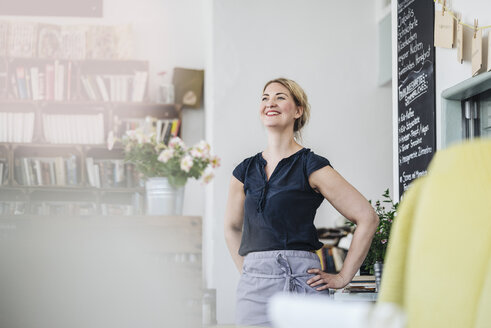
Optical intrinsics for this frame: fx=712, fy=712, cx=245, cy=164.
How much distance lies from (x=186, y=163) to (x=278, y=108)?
41cm

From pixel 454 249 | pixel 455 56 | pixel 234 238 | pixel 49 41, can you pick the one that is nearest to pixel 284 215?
pixel 234 238

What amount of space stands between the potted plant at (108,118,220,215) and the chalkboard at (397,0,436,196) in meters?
1.45

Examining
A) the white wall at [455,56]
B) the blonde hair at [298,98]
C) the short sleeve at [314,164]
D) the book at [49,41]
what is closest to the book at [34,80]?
the book at [49,41]

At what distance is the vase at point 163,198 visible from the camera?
7.72 ft

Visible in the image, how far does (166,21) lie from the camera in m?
6.30

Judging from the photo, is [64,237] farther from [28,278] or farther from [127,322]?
[127,322]

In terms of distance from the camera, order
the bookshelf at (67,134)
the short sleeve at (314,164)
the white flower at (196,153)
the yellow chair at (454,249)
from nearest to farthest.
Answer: the yellow chair at (454,249) → the short sleeve at (314,164) → the white flower at (196,153) → the bookshelf at (67,134)

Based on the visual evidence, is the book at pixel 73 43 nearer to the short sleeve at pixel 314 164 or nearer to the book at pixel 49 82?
the book at pixel 49 82

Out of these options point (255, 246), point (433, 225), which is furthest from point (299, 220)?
point (433, 225)

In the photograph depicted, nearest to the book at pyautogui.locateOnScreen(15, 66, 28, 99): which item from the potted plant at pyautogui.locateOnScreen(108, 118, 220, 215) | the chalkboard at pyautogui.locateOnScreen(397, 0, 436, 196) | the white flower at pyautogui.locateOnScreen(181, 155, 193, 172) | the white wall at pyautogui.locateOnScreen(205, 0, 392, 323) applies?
the white wall at pyautogui.locateOnScreen(205, 0, 392, 323)

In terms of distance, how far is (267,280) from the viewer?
6.89 feet

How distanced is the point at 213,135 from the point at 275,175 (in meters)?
3.10

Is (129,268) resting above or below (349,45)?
below

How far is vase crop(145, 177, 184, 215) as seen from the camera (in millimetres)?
2354
